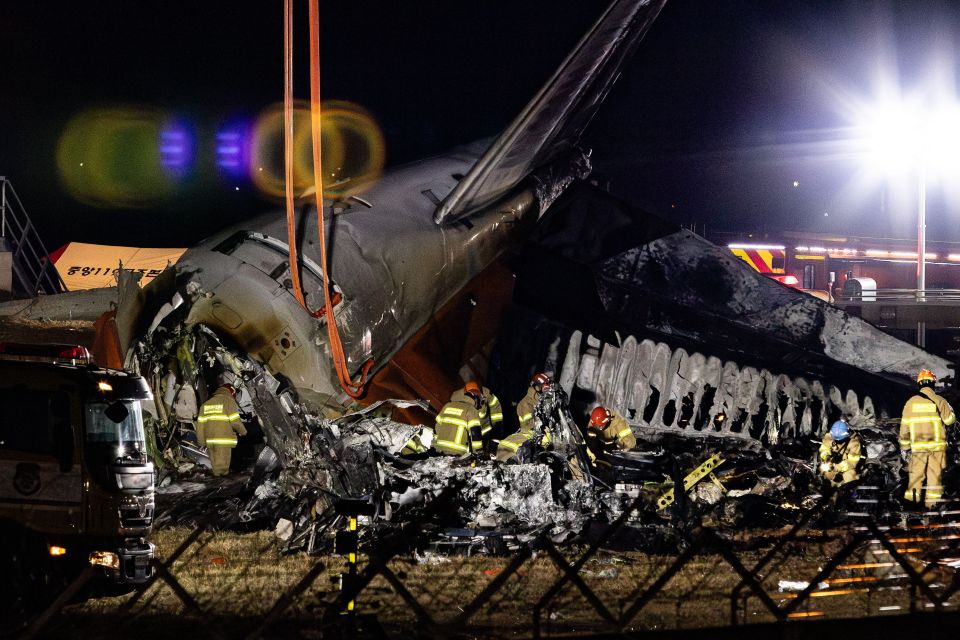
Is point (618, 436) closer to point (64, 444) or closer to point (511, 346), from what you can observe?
point (511, 346)

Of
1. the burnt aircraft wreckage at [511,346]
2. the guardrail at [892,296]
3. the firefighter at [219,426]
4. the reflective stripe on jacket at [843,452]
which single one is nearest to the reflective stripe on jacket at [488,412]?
the burnt aircraft wreckage at [511,346]

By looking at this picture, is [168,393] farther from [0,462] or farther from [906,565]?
[906,565]

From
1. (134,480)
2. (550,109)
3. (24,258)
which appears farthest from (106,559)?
(24,258)

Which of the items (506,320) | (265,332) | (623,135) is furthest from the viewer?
(623,135)

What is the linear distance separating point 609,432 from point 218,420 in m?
5.39

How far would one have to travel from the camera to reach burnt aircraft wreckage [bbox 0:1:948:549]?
11.2m

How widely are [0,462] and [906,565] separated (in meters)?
6.62

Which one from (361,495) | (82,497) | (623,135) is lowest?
(361,495)

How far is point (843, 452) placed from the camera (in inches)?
526

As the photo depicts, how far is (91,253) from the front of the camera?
78.7 feet

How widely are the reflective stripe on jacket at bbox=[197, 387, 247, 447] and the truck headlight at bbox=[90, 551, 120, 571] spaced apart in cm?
458

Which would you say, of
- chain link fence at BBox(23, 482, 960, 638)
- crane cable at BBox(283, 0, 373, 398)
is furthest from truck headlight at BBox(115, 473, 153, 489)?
crane cable at BBox(283, 0, 373, 398)

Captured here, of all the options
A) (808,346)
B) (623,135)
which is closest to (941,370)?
(808,346)

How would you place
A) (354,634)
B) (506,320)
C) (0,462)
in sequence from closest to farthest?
(354,634), (0,462), (506,320)
